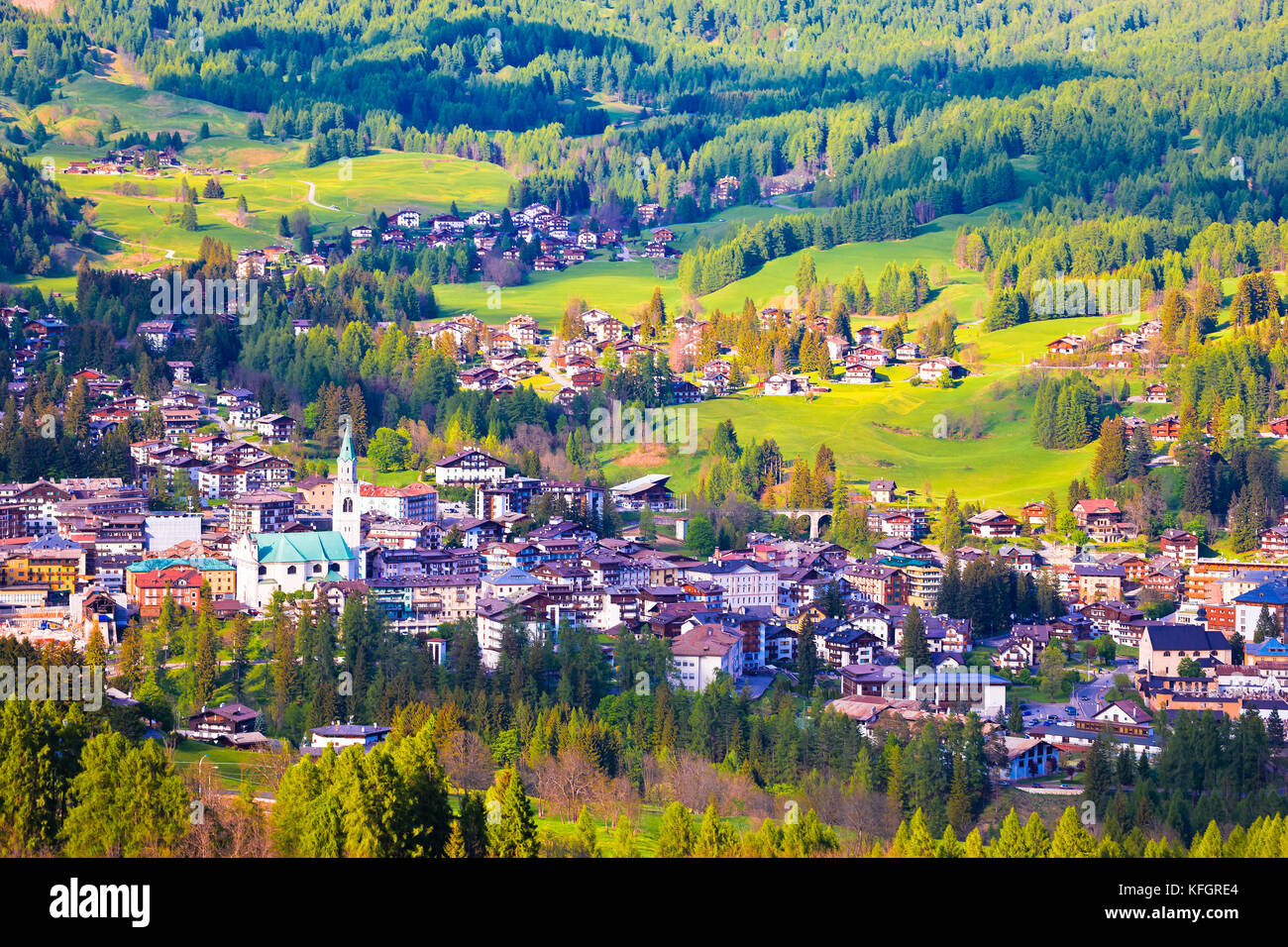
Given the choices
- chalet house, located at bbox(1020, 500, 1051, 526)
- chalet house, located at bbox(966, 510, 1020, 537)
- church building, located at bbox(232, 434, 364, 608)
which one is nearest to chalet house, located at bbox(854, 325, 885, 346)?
chalet house, located at bbox(1020, 500, 1051, 526)

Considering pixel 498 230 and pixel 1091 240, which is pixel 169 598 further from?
pixel 498 230

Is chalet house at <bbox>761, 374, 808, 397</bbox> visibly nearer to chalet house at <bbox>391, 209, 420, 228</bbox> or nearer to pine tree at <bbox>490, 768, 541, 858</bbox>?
chalet house at <bbox>391, 209, 420, 228</bbox>

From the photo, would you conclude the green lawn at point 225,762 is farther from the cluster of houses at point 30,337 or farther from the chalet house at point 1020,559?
the cluster of houses at point 30,337

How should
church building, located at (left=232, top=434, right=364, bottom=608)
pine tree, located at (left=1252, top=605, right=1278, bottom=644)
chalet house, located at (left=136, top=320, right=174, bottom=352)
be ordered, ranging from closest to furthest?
pine tree, located at (left=1252, top=605, right=1278, bottom=644), church building, located at (left=232, top=434, right=364, bottom=608), chalet house, located at (left=136, top=320, right=174, bottom=352)

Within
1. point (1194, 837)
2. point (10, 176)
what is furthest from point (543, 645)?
point (10, 176)

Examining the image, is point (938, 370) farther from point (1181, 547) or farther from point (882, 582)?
point (882, 582)

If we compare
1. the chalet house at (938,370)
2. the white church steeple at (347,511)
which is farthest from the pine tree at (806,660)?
the chalet house at (938,370)

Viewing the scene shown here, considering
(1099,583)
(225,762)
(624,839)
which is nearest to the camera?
(624,839)

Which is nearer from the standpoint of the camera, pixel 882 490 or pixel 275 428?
pixel 882 490

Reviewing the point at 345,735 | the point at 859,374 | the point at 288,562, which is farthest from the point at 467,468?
the point at 345,735
